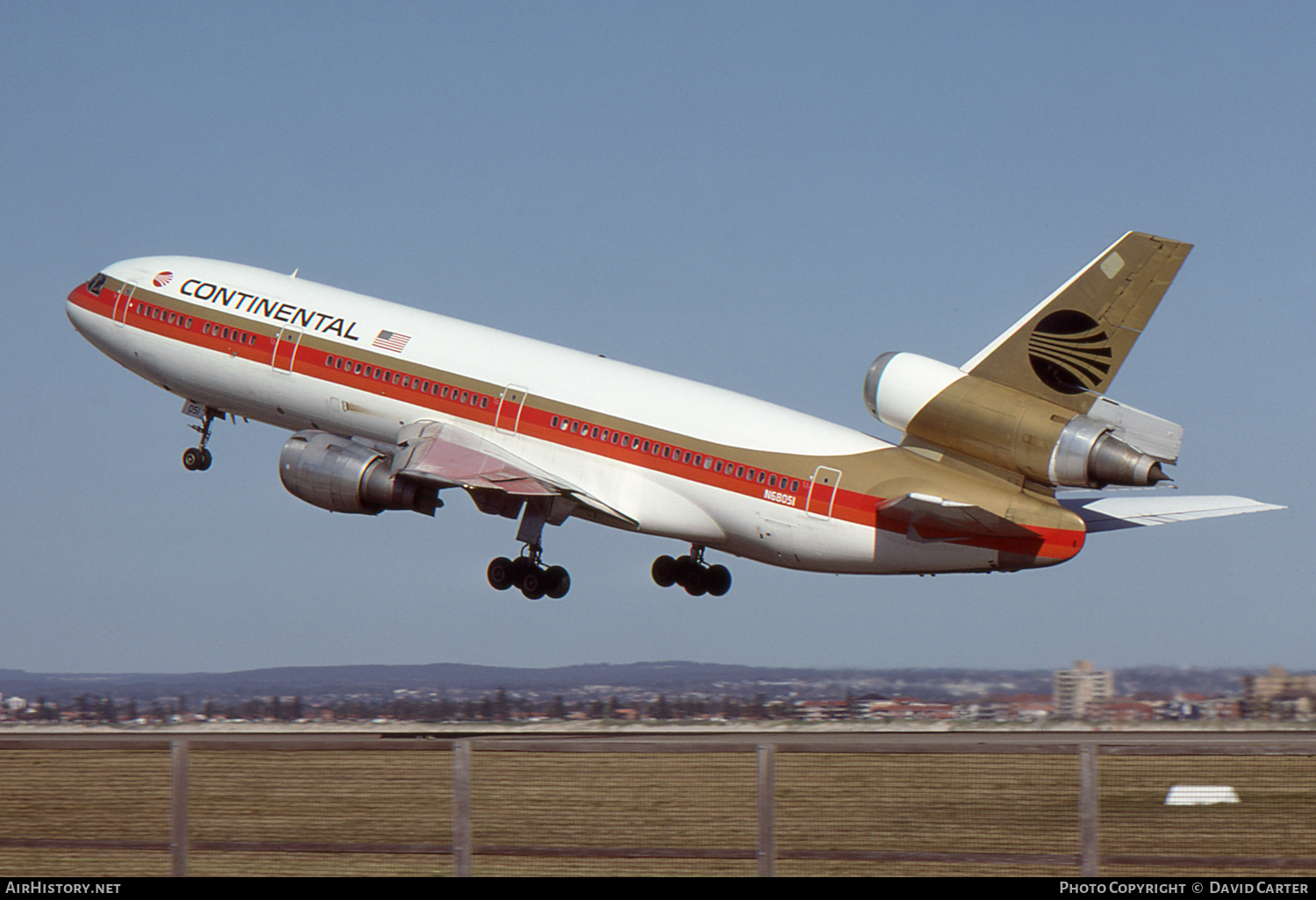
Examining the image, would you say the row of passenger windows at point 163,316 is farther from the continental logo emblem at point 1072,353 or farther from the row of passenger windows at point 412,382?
the continental logo emblem at point 1072,353

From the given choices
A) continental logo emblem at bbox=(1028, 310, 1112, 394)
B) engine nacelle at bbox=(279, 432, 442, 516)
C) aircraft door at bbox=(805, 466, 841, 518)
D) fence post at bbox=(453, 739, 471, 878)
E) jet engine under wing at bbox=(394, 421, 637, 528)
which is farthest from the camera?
engine nacelle at bbox=(279, 432, 442, 516)

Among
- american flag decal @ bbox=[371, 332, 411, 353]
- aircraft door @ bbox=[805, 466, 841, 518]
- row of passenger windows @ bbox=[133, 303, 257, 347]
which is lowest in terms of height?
aircraft door @ bbox=[805, 466, 841, 518]

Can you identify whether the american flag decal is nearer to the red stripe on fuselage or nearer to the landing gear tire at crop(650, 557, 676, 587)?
the red stripe on fuselage

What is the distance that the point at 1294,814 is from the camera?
53.5 feet

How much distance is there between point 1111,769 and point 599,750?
5740mm

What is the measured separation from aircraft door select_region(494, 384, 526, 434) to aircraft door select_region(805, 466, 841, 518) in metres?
8.50

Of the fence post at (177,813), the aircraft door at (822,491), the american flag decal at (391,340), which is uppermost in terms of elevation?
the american flag decal at (391,340)

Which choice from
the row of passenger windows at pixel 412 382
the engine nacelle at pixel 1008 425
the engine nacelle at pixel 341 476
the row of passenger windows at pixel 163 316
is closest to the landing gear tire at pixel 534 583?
the engine nacelle at pixel 341 476

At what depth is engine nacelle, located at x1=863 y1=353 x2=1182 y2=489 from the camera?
30.6 metres

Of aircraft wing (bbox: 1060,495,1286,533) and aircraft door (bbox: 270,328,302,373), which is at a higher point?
aircraft door (bbox: 270,328,302,373)

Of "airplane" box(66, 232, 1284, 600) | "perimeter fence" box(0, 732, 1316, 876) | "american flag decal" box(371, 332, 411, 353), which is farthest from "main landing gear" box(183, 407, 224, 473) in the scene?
"perimeter fence" box(0, 732, 1316, 876)

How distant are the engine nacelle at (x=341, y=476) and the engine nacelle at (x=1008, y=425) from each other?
13086 millimetres

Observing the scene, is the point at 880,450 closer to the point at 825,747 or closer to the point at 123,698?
the point at 825,747

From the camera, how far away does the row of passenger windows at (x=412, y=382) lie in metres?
39.6
